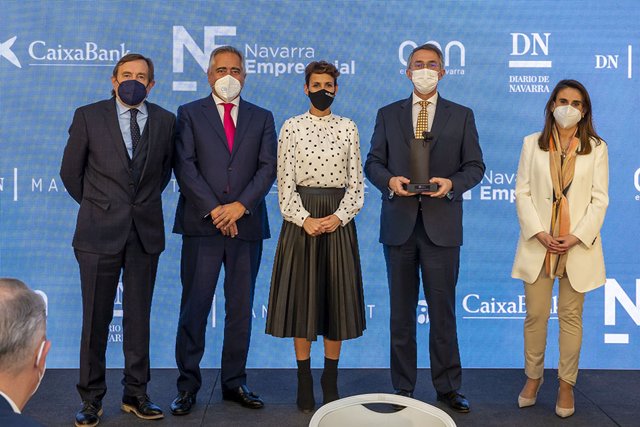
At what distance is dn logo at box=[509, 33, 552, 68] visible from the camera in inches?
172

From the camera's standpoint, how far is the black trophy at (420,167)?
3.33 meters

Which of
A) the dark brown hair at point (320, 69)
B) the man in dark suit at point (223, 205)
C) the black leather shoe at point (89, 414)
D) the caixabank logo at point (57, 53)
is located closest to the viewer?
the black leather shoe at point (89, 414)

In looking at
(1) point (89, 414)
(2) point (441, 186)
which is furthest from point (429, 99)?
(1) point (89, 414)

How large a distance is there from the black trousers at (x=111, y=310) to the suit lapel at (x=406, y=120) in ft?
4.37

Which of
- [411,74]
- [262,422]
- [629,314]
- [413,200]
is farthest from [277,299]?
[629,314]

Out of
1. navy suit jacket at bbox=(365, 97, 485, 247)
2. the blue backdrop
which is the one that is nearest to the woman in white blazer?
navy suit jacket at bbox=(365, 97, 485, 247)

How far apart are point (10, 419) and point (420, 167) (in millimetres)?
2363

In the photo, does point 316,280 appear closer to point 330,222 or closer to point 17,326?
point 330,222

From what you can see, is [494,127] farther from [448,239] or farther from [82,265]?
[82,265]

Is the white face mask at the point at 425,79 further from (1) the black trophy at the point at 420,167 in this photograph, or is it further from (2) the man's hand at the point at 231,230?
(2) the man's hand at the point at 231,230

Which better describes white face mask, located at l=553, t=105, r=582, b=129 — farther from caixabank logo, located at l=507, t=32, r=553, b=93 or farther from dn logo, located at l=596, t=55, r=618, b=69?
dn logo, located at l=596, t=55, r=618, b=69

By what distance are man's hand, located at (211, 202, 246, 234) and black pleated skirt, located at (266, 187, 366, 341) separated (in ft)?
0.80

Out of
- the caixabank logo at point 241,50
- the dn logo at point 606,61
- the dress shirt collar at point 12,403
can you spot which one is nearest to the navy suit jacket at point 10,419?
the dress shirt collar at point 12,403

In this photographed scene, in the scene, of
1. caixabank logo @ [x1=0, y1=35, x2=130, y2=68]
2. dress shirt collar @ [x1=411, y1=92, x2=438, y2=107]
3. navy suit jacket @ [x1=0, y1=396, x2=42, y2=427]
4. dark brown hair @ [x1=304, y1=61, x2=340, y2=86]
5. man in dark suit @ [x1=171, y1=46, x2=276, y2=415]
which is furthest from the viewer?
caixabank logo @ [x1=0, y1=35, x2=130, y2=68]
